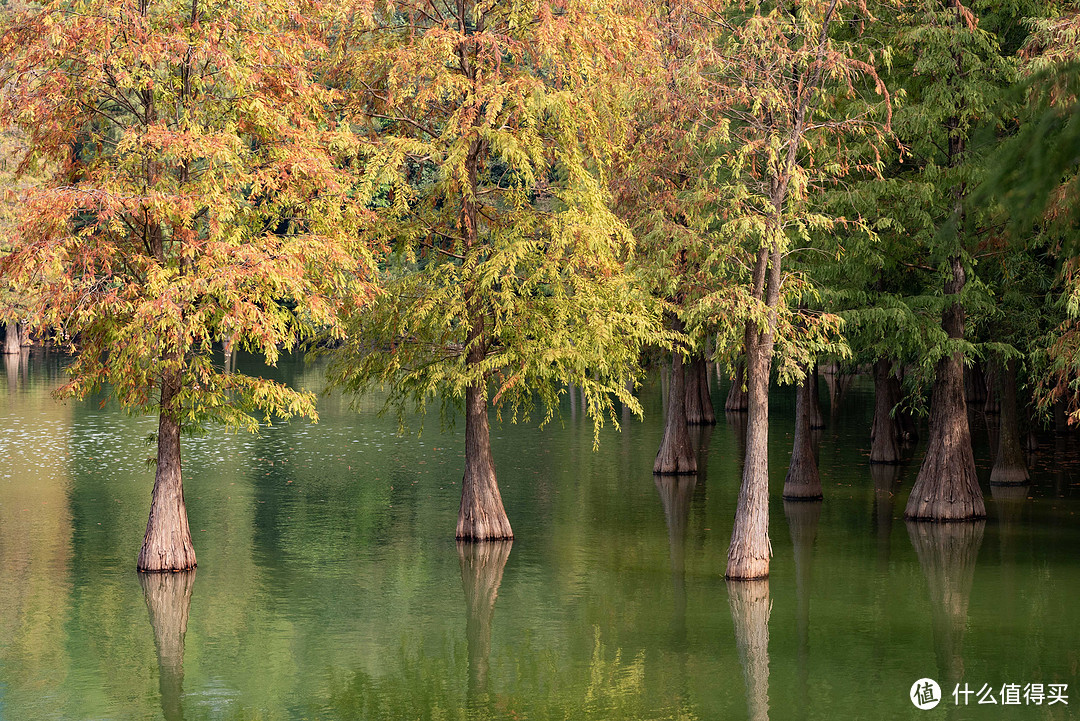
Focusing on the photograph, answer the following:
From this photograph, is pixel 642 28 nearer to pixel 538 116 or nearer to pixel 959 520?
pixel 538 116

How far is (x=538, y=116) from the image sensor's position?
25.9 metres

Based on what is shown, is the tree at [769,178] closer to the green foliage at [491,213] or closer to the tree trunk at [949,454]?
the green foliage at [491,213]

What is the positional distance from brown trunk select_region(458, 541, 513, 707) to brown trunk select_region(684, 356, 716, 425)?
83.9 feet

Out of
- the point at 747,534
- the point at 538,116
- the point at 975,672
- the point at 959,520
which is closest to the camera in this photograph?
the point at 975,672

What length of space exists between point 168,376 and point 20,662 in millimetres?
6783

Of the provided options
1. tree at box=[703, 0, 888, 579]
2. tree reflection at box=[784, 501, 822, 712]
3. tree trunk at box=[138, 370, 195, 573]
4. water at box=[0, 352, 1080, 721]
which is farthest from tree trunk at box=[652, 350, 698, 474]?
tree trunk at box=[138, 370, 195, 573]

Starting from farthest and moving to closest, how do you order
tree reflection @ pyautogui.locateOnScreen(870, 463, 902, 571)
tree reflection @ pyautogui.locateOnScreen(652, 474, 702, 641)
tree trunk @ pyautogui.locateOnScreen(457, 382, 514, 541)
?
tree reflection @ pyautogui.locateOnScreen(870, 463, 902, 571) < tree trunk @ pyautogui.locateOnScreen(457, 382, 514, 541) < tree reflection @ pyautogui.locateOnScreen(652, 474, 702, 641)

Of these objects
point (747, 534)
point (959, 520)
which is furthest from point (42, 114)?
point (959, 520)

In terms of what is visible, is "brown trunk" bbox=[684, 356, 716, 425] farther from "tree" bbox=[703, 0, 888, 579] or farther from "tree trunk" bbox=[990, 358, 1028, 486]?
"tree" bbox=[703, 0, 888, 579]

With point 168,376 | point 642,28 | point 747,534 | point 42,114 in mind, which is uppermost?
point 642,28

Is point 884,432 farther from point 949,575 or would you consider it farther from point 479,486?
point 479,486

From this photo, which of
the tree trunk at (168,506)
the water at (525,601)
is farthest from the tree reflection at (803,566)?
the tree trunk at (168,506)

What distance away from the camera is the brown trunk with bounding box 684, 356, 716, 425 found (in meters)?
52.8

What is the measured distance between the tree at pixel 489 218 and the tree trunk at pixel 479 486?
0.04 m
